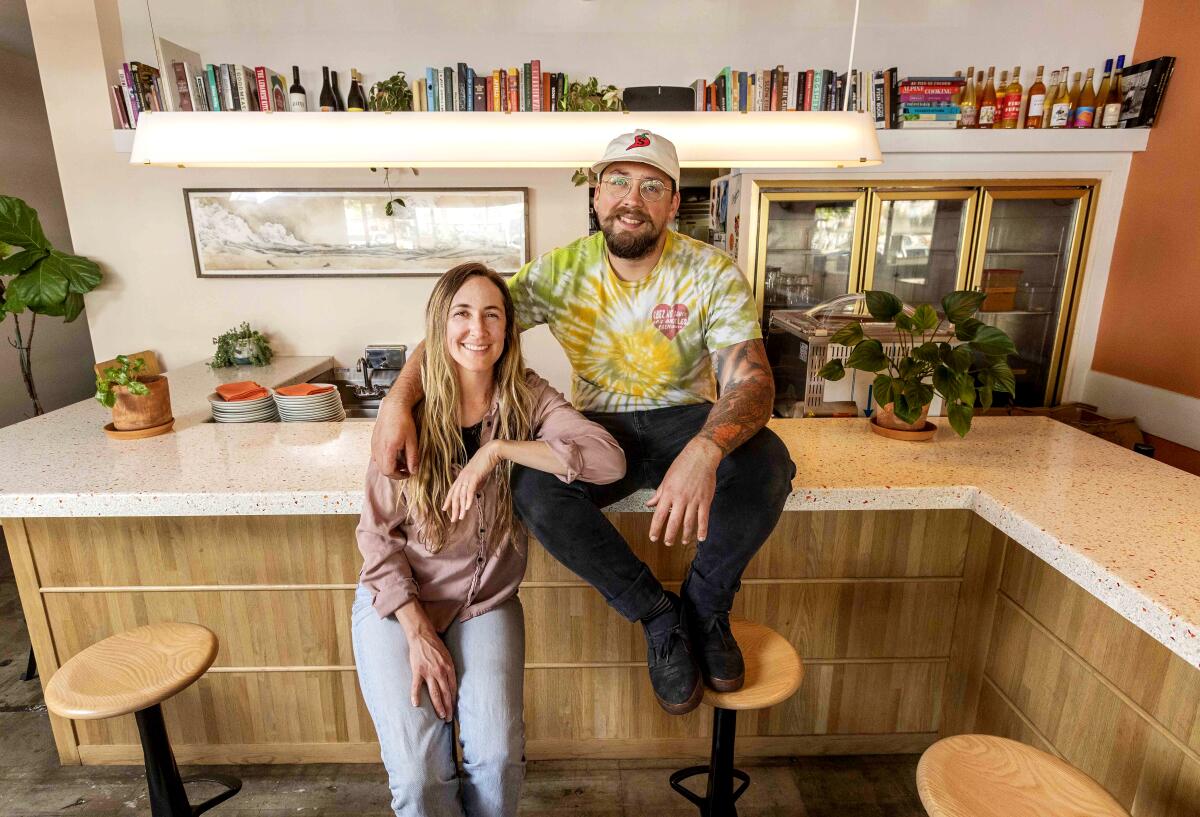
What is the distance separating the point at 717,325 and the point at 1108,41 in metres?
3.68

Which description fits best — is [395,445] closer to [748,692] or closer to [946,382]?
[748,692]

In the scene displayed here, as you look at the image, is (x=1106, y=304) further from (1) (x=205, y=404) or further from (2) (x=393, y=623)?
(1) (x=205, y=404)

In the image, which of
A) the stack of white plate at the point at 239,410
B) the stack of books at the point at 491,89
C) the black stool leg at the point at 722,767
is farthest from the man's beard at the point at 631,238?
the stack of books at the point at 491,89

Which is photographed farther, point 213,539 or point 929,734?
point 929,734

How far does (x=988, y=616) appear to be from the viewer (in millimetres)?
1783

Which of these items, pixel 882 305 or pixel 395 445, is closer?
pixel 395 445

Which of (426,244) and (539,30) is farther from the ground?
(539,30)

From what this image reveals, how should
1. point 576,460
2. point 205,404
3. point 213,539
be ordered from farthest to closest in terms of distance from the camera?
point 205,404, point 213,539, point 576,460

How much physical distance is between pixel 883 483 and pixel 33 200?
5961mm

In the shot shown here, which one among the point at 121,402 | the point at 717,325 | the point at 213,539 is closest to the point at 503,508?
the point at 717,325

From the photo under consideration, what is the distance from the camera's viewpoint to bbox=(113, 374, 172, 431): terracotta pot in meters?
1.87

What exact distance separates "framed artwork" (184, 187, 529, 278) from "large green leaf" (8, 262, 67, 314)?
25.9 inches

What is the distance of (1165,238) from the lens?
3.32 m

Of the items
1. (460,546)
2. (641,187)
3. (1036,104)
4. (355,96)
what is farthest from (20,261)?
(1036,104)
